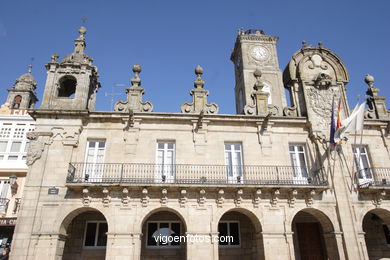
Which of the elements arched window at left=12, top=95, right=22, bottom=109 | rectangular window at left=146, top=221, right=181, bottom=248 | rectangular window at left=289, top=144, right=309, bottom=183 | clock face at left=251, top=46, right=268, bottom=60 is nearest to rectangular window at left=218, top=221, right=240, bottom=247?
rectangular window at left=146, top=221, right=181, bottom=248

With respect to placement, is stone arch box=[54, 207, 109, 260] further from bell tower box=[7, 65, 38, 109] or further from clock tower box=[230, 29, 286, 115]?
bell tower box=[7, 65, 38, 109]

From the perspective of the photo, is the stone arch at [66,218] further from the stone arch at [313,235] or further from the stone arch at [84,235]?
the stone arch at [313,235]

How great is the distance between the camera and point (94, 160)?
13.0m

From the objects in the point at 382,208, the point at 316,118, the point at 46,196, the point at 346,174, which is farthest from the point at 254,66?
the point at 46,196

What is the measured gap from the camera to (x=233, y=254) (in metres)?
13.0

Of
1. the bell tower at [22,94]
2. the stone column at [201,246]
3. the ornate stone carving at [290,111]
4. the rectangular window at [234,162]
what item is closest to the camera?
the stone column at [201,246]

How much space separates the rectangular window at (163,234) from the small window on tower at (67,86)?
26.1ft

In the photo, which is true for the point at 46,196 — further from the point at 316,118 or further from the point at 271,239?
the point at 316,118

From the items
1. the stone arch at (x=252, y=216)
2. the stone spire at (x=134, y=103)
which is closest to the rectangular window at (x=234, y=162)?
the stone arch at (x=252, y=216)

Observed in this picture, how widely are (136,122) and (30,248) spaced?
6543 mm

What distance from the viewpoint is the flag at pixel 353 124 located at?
1281 cm

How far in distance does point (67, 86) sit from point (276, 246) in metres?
12.7

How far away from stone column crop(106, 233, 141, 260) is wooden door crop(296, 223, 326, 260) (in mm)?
7530

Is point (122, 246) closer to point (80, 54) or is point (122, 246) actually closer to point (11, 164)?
point (80, 54)
